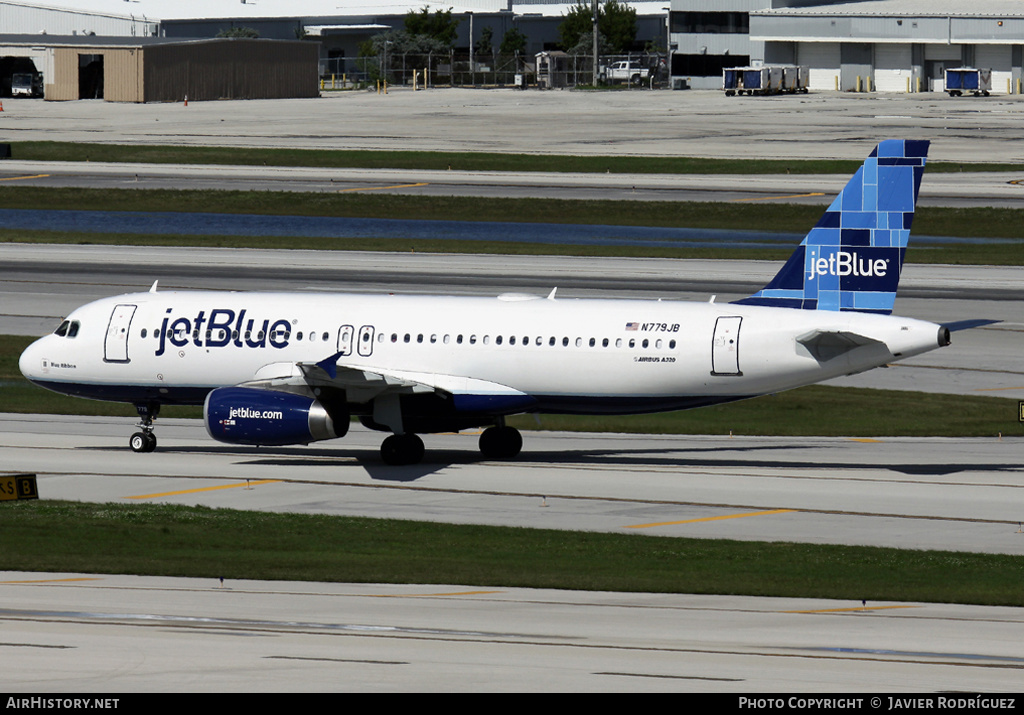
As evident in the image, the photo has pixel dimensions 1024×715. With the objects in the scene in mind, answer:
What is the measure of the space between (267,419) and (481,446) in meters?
6.00

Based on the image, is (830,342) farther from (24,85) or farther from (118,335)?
(24,85)

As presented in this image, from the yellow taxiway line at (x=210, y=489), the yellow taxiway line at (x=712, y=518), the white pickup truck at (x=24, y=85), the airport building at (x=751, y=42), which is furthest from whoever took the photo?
the white pickup truck at (x=24, y=85)

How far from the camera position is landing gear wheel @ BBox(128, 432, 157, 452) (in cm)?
3919

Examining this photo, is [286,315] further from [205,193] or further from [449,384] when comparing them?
[205,193]

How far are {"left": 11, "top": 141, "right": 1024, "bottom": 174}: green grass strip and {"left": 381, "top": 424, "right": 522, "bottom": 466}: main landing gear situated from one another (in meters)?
69.2

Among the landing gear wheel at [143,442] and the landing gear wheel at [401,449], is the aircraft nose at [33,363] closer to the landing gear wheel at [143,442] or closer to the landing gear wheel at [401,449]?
the landing gear wheel at [143,442]

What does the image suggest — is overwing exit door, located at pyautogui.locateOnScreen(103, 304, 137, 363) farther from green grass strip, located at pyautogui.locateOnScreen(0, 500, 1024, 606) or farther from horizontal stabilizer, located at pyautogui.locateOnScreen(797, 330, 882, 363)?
horizontal stabilizer, located at pyautogui.locateOnScreen(797, 330, 882, 363)

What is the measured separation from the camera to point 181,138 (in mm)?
125250

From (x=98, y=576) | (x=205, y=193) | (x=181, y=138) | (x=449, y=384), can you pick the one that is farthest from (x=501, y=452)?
(x=181, y=138)

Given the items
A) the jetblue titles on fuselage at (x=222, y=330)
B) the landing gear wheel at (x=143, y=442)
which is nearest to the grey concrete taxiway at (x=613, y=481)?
the landing gear wheel at (x=143, y=442)

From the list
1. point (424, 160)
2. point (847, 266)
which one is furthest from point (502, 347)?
point (424, 160)

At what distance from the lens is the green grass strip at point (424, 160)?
349ft

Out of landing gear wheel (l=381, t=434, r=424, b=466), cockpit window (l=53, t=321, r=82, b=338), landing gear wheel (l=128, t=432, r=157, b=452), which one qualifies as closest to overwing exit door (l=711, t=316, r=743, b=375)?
landing gear wheel (l=381, t=434, r=424, b=466)

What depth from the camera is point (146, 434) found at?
3934cm
